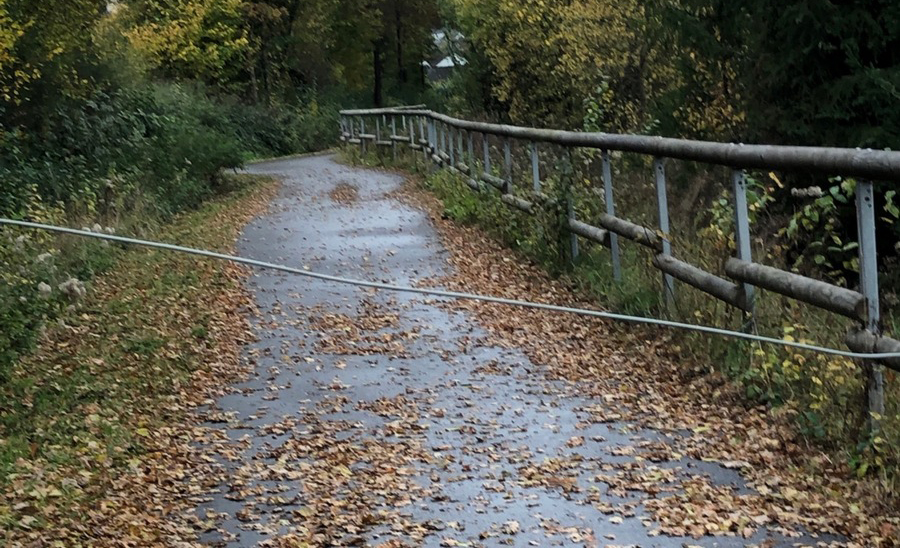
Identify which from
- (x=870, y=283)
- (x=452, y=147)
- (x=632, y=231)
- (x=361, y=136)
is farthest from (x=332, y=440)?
(x=361, y=136)

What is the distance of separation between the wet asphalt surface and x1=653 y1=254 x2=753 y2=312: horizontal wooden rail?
107 cm

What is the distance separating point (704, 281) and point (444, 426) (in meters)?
1.97

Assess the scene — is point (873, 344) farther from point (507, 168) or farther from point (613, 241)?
point (507, 168)

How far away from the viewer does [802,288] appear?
19.1 feet

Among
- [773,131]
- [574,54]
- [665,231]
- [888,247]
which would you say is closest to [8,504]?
[665,231]

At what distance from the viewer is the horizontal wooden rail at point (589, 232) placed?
9.62 metres

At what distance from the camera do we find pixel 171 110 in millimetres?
23297

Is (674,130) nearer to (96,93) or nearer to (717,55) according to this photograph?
(717,55)

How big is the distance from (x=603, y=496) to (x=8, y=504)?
2.86 meters

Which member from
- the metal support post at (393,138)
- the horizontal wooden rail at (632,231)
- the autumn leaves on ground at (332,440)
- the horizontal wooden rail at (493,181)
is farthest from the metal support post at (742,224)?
the metal support post at (393,138)

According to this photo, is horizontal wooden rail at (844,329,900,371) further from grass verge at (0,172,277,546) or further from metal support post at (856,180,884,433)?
grass verge at (0,172,277,546)

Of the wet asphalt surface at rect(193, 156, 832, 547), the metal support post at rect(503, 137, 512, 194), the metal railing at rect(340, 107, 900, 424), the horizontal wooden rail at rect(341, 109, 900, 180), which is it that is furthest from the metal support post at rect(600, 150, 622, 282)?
Result: the metal support post at rect(503, 137, 512, 194)

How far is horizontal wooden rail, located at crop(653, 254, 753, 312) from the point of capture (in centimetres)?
679

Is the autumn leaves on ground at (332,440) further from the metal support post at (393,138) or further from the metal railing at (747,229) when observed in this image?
the metal support post at (393,138)
